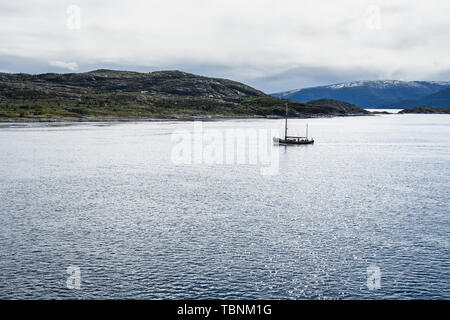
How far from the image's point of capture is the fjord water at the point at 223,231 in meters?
42.7

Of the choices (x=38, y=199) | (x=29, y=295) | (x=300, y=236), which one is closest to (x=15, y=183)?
(x=38, y=199)

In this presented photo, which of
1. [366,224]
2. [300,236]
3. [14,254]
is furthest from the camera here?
[366,224]

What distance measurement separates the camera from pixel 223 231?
6003 centimetres

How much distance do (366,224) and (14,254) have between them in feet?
164

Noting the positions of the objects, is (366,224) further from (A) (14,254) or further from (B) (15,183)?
(B) (15,183)

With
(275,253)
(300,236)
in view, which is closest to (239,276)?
(275,253)

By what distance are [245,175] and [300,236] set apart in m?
53.4

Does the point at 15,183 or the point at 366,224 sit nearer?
the point at 366,224

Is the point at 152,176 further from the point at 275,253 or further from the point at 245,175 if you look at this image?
the point at 275,253

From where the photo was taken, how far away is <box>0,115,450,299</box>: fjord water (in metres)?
42.7
